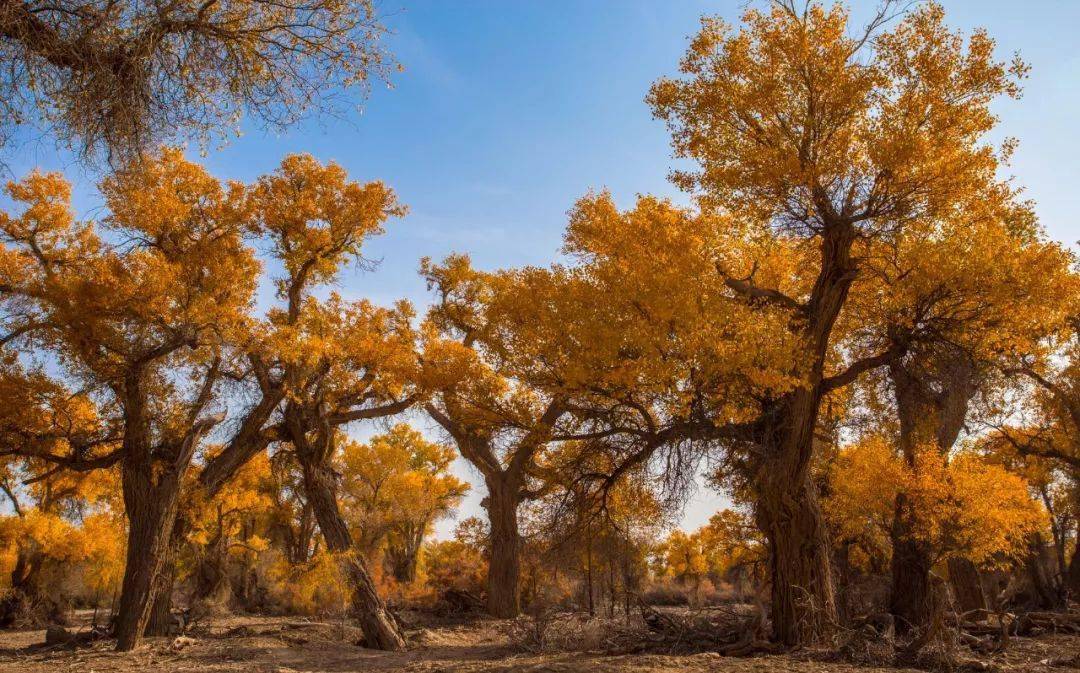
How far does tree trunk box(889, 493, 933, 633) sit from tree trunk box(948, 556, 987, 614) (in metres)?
1.54

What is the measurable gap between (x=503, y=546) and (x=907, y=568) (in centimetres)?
924

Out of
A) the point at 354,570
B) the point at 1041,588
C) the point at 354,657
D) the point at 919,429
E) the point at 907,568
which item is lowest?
the point at 354,657

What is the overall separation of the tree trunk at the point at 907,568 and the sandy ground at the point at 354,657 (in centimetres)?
435

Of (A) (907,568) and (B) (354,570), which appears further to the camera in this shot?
(A) (907,568)

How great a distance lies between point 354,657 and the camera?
36.6ft

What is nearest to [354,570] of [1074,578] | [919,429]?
[919,429]

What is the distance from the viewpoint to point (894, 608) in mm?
15273

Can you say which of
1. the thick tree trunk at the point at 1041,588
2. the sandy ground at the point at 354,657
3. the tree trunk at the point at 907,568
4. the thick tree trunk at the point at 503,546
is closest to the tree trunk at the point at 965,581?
the tree trunk at the point at 907,568

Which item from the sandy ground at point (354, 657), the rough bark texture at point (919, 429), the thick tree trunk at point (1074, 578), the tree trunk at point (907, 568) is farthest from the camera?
the thick tree trunk at point (1074, 578)

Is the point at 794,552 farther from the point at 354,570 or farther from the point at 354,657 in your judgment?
the point at 354,570

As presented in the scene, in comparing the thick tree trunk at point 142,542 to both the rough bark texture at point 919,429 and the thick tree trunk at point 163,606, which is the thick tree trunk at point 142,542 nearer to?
the thick tree trunk at point 163,606

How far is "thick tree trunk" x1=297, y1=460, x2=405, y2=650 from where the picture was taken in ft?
40.3

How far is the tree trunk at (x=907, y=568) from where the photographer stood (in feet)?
49.6

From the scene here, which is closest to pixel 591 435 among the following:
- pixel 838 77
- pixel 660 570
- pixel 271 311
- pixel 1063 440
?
pixel 838 77
